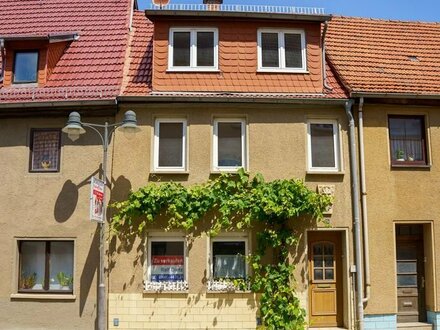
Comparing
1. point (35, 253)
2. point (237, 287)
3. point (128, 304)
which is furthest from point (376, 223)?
point (35, 253)

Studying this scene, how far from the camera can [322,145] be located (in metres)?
12.1

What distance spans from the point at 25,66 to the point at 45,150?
2364 mm

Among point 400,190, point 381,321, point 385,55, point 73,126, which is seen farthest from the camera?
point 385,55

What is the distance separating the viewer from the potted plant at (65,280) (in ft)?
37.6

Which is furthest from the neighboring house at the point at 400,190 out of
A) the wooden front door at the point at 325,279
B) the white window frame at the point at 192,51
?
the white window frame at the point at 192,51

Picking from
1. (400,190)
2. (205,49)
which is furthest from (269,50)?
(400,190)

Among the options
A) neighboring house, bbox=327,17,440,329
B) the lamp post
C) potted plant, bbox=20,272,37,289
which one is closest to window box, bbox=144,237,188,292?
the lamp post

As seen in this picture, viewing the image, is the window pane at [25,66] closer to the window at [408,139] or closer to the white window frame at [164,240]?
the white window frame at [164,240]

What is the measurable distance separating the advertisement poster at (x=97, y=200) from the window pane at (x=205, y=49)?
3980 millimetres

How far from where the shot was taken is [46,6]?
1488 cm

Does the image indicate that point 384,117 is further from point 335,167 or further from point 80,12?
point 80,12

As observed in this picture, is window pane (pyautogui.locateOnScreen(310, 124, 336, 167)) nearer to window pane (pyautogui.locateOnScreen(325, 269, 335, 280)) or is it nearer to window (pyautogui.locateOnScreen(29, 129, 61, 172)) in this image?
window pane (pyautogui.locateOnScreen(325, 269, 335, 280))

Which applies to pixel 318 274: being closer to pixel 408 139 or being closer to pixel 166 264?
pixel 166 264

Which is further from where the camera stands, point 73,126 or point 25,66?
point 25,66
